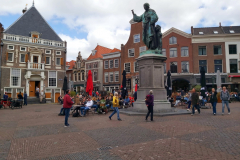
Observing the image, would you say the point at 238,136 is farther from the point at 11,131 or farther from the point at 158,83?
the point at 11,131

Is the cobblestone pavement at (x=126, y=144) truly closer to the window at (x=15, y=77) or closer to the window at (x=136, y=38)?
the window at (x=15, y=77)

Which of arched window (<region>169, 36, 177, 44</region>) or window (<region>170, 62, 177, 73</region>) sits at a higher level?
arched window (<region>169, 36, 177, 44</region>)

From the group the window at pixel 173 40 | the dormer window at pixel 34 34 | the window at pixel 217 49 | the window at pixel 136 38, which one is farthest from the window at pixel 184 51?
the dormer window at pixel 34 34

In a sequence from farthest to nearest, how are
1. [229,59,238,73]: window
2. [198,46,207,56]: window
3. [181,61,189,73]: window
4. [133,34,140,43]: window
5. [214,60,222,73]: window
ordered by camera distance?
[133,34,140,43]: window, [198,46,207,56]: window, [181,61,189,73]: window, [214,60,222,73]: window, [229,59,238,73]: window

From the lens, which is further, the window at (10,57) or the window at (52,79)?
the window at (52,79)

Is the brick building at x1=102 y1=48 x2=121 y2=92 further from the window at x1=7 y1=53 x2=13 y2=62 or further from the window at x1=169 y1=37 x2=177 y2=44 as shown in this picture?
the window at x1=7 y1=53 x2=13 y2=62

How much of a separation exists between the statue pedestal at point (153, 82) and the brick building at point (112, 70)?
2568 centimetres

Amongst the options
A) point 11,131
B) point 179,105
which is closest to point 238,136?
point 11,131

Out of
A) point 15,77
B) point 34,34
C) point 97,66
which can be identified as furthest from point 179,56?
point 15,77

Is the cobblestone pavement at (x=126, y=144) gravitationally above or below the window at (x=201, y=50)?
below

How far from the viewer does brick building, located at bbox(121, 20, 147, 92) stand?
114ft

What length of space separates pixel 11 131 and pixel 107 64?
33.0 meters

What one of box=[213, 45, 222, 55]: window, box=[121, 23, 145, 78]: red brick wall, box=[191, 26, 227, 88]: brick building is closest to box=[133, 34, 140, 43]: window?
box=[121, 23, 145, 78]: red brick wall

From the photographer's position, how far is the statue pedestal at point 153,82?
1076 cm
